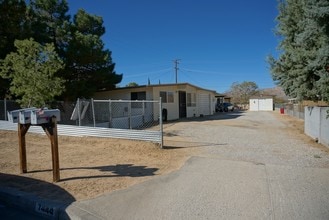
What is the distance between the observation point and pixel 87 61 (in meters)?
18.4

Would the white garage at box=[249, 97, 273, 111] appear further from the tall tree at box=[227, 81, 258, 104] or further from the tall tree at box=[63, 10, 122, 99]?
the tall tree at box=[63, 10, 122, 99]

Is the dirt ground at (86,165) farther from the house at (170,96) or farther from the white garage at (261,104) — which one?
the white garage at (261,104)

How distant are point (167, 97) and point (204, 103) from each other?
974cm

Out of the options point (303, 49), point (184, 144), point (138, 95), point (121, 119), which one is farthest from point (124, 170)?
point (138, 95)

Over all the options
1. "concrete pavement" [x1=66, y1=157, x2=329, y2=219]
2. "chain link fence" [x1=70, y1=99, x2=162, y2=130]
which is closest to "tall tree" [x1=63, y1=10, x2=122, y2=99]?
"chain link fence" [x1=70, y1=99, x2=162, y2=130]

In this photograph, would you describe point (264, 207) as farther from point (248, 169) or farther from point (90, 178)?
point (90, 178)

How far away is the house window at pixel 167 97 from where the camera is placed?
21.5 metres

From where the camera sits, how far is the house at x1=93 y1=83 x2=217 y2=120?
20.6 m

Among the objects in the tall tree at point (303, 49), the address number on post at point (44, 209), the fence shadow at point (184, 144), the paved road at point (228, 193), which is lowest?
the address number on post at point (44, 209)

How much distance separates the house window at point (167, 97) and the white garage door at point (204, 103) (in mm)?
7044

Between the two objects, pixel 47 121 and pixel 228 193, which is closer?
pixel 228 193

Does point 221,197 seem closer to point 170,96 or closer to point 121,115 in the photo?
point 121,115

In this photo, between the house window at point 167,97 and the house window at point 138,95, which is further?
the house window at point 167,97

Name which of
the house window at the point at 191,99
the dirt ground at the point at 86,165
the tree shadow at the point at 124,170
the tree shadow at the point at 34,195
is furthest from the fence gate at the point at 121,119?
the house window at the point at 191,99
